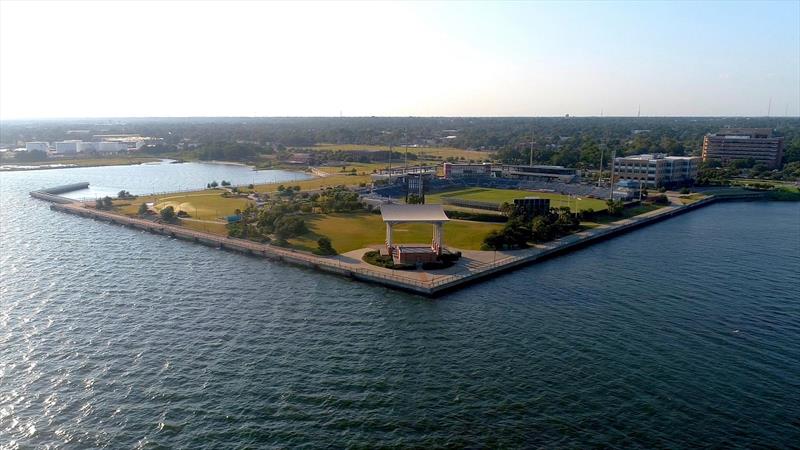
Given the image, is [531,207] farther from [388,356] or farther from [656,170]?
[656,170]

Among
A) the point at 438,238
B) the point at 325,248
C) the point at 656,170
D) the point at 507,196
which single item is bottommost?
the point at 507,196

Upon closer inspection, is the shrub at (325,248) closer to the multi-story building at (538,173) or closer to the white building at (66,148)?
the multi-story building at (538,173)

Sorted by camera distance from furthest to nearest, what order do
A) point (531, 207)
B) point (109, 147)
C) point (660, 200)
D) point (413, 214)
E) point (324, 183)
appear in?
1. point (109, 147)
2. point (324, 183)
3. point (660, 200)
4. point (531, 207)
5. point (413, 214)

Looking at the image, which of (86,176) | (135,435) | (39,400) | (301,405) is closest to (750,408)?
(301,405)

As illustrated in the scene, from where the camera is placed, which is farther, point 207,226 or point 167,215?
point 167,215

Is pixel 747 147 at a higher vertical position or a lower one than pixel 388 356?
higher

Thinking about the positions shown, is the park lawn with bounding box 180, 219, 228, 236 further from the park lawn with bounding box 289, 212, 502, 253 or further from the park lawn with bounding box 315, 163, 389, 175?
the park lawn with bounding box 315, 163, 389, 175

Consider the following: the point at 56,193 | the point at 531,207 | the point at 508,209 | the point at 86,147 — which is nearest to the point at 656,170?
the point at 508,209
